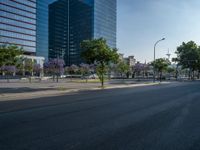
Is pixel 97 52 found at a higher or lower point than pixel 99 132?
higher

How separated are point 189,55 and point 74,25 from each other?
78.4 m

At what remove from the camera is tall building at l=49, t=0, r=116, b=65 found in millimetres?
134250

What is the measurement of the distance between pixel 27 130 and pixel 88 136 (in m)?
2.00

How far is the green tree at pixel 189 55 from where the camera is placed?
81.1 m

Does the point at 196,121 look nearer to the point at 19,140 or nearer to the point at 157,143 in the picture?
the point at 157,143

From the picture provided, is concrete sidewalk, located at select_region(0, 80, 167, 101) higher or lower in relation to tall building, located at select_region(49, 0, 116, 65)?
lower

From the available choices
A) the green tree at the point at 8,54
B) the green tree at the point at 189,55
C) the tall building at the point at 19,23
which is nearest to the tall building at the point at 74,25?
the tall building at the point at 19,23

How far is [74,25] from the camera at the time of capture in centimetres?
14138

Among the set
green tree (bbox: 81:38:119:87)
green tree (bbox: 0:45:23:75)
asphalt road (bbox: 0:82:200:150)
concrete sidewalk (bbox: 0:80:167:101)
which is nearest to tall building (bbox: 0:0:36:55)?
concrete sidewalk (bbox: 0:80:167:101)

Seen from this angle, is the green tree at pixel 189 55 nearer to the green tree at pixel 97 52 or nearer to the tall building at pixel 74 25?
the green tree at pixel 97 52

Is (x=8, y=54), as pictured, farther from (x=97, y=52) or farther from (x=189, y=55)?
(x=189, y=55)

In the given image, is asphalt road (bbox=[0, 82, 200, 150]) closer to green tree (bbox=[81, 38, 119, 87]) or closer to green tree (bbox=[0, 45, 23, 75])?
green tree (bbox=[0, 45, 23, 75])

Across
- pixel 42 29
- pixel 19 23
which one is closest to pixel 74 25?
pixel 42 29

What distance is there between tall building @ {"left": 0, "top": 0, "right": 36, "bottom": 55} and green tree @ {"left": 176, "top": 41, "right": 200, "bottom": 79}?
6741 cm
